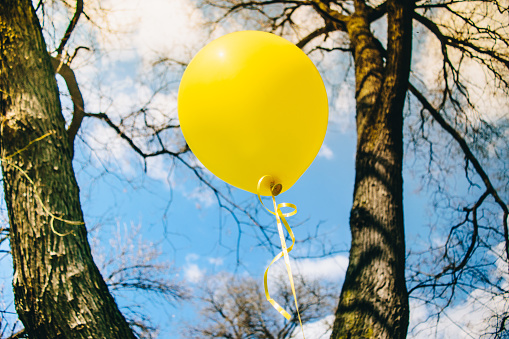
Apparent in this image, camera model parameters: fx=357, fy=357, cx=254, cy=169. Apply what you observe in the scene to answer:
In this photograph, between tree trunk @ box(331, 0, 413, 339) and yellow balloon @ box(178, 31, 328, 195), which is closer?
yellow balloon @ box(178, 31, 328, 195)

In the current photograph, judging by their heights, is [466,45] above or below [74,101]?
above

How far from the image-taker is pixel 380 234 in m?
1.77

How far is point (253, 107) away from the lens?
1242 mm

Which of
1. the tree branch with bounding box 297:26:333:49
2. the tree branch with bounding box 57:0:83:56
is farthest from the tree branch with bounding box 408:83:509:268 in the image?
the tree branch with bounding box 57:0:83:56

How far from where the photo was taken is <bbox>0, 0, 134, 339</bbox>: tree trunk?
1.44 meters

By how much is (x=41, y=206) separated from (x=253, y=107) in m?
1.08

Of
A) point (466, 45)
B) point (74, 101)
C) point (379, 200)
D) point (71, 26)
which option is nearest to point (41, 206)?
point (379, 200)

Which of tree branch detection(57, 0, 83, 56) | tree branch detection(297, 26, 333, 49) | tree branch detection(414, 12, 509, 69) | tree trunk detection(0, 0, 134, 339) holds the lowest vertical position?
tree trunk detection(0, 0, 134, 339)

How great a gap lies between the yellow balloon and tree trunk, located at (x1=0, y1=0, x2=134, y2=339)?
74cm

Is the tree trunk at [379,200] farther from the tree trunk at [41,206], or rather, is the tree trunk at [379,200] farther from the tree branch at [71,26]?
the tree branch at [71,26]

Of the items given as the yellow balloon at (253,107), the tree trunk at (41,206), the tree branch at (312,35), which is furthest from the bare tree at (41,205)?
the tree branch at (312,35)

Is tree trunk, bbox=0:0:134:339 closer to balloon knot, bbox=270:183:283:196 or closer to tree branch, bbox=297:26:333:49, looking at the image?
balloon knot, bbox=270:183:283:196

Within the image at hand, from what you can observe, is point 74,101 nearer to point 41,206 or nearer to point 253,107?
point 41,206

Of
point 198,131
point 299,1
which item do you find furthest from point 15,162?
point 299,1
